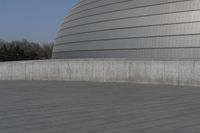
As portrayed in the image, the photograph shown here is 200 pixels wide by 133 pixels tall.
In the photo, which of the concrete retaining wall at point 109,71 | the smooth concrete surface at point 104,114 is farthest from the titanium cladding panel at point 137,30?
the smooth concrete surface at point 104,114

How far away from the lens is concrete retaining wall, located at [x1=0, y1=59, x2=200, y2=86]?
19938 mm

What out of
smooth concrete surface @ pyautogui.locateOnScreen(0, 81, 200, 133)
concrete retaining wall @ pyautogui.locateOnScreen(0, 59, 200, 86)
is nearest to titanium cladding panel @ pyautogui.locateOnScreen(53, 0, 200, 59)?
concrete retaining wall @ pyautogui.locateOnScreen(0, 59, 200, 86)

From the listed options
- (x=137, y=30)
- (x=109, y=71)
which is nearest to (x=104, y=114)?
(x=109, y=71)

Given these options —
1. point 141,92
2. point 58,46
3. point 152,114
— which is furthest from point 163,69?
point 58,46

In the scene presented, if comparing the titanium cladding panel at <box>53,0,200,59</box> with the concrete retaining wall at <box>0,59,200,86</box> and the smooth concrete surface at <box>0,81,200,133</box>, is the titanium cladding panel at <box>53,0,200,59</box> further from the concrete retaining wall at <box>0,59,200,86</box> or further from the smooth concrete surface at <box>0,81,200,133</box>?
the smooth concrete surface at <box>0,81,200,133</box>

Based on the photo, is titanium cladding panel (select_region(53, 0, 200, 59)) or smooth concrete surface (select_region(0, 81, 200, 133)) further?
titanium cladding panel (select_region(53, 0, 200, 59))

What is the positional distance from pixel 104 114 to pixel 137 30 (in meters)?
17.8

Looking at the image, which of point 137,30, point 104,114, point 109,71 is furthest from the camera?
point 137,30

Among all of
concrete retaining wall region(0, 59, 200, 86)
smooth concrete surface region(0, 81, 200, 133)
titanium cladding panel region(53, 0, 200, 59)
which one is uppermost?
titanium cladding panel region(53, 0, 200, 59)

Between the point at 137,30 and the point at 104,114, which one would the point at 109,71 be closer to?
the point at 137,30

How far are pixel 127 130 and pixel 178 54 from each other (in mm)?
16577

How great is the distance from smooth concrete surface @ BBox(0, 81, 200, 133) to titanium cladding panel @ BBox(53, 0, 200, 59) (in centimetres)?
984

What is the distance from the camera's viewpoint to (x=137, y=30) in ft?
92.8

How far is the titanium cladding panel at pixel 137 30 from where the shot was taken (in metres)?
25.2
